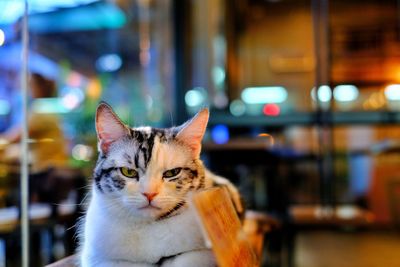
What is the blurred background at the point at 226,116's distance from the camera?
207cm

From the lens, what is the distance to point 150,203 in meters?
0.77

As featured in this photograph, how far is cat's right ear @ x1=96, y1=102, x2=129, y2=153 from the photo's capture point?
2.75 feet

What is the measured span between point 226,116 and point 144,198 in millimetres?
2756

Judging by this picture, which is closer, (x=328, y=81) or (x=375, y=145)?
(x=328, y=81)

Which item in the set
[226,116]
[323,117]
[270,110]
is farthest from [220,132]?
[323,117]

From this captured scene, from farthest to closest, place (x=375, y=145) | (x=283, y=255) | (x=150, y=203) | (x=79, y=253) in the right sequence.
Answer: (x=375, y=145), (x=283, y=255), (x=79, y=253), (x=150, y=203)

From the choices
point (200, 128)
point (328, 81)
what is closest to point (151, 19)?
point (328, 81)

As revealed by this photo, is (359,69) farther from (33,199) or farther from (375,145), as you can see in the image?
(33,199)

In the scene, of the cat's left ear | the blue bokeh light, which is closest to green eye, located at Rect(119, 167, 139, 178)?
the cat's left ear

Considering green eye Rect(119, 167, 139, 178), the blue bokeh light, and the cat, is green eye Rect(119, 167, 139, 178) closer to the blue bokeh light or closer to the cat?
the cat

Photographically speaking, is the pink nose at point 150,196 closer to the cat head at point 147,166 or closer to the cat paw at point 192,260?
the cat head at point 147,166

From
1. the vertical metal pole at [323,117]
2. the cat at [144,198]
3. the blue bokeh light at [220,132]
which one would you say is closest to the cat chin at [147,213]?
the cat at [144,198]

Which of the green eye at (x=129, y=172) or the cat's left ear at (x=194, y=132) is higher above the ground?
the cat's left ear at (x=194, y=132)

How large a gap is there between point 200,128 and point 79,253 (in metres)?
0.33
